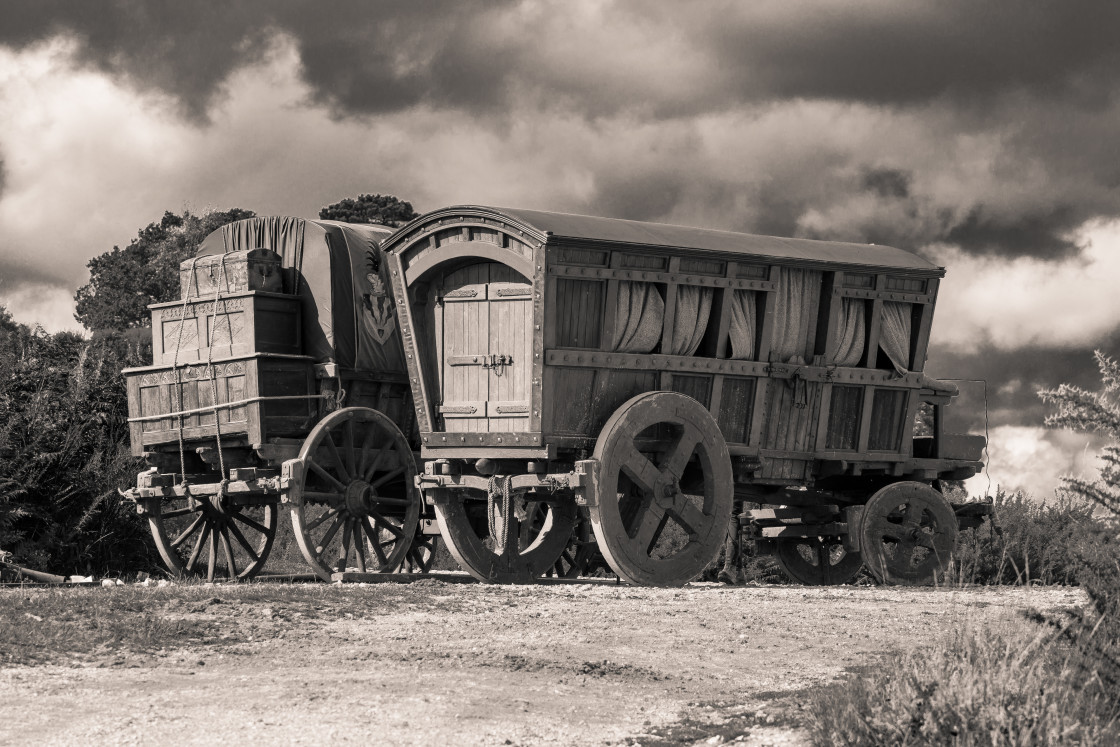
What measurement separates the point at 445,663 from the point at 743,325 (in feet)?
23.2

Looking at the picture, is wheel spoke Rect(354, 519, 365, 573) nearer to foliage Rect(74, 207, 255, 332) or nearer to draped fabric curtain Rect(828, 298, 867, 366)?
draped fabric curtain Rect(828, 298, 867, 366)

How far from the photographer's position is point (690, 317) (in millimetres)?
14344

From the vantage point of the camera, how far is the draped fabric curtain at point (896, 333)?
16.0 m

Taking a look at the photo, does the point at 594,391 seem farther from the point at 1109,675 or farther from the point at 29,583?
the point at 1109,675

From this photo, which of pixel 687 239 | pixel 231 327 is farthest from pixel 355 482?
pixel 687 239

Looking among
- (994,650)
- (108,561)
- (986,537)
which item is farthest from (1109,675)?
(108,561)

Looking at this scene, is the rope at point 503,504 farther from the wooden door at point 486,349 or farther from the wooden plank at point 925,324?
the wooden plank at point 925,324

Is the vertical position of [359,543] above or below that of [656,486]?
below

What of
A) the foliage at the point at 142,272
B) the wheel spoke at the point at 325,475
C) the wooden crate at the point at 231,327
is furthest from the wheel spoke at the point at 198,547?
the foliage at the point at 142,272

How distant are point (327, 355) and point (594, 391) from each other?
3.38 metres

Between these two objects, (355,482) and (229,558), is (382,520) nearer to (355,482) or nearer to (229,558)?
(355,482)

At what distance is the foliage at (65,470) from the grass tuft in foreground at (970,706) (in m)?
13.0

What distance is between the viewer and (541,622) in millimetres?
10141

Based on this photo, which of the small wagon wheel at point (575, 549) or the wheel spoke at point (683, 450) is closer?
the wheel spoke at point (683, 450)
